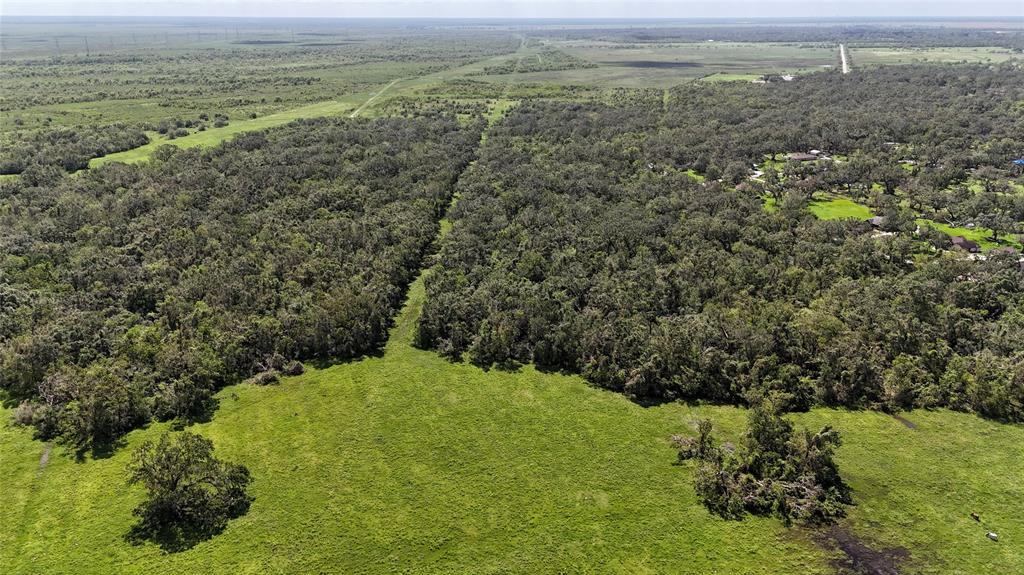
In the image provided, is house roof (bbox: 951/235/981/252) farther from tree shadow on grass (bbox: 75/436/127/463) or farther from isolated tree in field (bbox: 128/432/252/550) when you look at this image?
tree shadow on grass (bbox: 75/436/127/463)

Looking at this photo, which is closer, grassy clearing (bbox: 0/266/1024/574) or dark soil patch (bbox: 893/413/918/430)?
grassy clearing (bbox: 0/266/1024/574)

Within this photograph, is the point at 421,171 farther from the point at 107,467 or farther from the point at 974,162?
the point at 974,162

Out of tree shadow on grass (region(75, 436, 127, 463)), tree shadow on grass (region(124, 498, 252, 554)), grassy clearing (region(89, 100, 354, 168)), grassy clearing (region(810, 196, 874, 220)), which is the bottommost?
tree shadow on grass (region(124, 498, 252, 554))

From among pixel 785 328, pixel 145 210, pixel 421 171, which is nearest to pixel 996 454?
pixel 785 328

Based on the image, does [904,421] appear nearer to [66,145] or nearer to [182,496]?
[182,496]

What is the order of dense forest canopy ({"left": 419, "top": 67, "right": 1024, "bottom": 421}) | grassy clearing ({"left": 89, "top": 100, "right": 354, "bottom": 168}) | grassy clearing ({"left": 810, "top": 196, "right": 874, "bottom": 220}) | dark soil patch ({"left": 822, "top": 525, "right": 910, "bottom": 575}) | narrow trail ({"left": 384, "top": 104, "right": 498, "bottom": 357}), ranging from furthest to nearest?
grassy clearing ({"left": 89, "top": 100, "right": 354, "bottom": 168})
grassy clearing ({"left": 810, "top": 196, "right": 874, "bottom": 220})
narrow trail ({"left": 384, "top": 104, "right": 498, "bottom": 357})
dense forest canopy ({"left": 419, "top": 67, "right": 1024, "bottom": 421})
dark soil patch ({"left": 822, "top": 525, "right": 910, "bottom": 575})

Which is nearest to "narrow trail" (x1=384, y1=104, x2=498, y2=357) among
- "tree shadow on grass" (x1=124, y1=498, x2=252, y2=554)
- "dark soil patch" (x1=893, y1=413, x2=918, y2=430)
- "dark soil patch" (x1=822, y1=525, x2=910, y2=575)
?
"tree shadow on grass" (x1=124, y1=498, x2=252, y2=554)

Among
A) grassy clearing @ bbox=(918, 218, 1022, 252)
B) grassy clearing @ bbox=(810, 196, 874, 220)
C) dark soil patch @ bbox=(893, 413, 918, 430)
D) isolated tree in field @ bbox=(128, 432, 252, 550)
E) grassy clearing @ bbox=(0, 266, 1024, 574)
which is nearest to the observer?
grassy clearing @ bbox=(0, 266, 1024, 574)

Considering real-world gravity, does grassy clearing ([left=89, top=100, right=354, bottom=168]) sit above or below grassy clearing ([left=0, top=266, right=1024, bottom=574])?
above

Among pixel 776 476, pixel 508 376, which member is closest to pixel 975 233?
pixel 776 476
